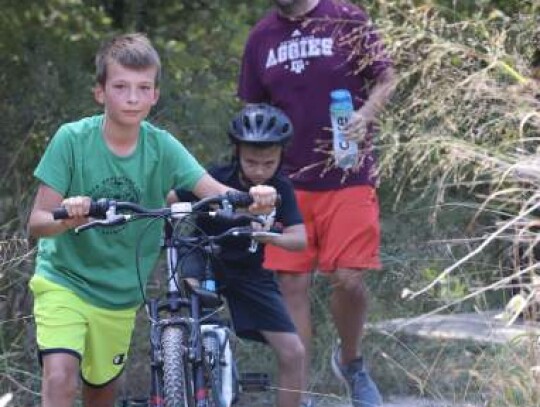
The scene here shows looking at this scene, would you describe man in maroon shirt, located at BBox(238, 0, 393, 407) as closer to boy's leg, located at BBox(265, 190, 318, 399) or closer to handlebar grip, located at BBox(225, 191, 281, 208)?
boy's leg, located at BBox(265, 190, 318, 399)

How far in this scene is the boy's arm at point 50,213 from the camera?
4978mm

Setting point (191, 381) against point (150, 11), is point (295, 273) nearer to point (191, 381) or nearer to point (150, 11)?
point (191, 381)

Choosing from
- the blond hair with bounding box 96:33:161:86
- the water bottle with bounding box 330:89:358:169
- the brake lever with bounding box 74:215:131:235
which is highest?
the blond hair with bounding box 96:33:161:86

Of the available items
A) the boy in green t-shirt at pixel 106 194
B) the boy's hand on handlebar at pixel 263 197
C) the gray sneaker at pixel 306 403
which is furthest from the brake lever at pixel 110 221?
the gray sneaker at pixel 306 403

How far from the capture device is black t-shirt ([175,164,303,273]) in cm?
623

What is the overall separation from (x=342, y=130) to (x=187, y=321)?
2117mm

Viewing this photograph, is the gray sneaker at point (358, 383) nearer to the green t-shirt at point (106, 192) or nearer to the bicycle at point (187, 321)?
the bicycle at point (187, 321)

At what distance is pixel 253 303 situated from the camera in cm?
636

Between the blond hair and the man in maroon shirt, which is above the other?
the blond hair

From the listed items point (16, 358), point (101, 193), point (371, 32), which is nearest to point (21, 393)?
point (16, 358)

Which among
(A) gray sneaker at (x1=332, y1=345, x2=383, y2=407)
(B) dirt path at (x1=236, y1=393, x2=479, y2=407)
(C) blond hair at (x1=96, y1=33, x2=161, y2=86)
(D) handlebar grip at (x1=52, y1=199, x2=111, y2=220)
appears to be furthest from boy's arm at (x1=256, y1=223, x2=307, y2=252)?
(B) dirt path at (x1=236, y1=393, x2=479, y2=407)

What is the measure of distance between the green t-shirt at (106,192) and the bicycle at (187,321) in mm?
250

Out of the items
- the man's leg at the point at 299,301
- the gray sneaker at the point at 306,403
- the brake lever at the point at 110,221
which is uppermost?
the brake lever at the point at 110,221

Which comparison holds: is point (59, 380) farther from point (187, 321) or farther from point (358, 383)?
point (358, 383)
